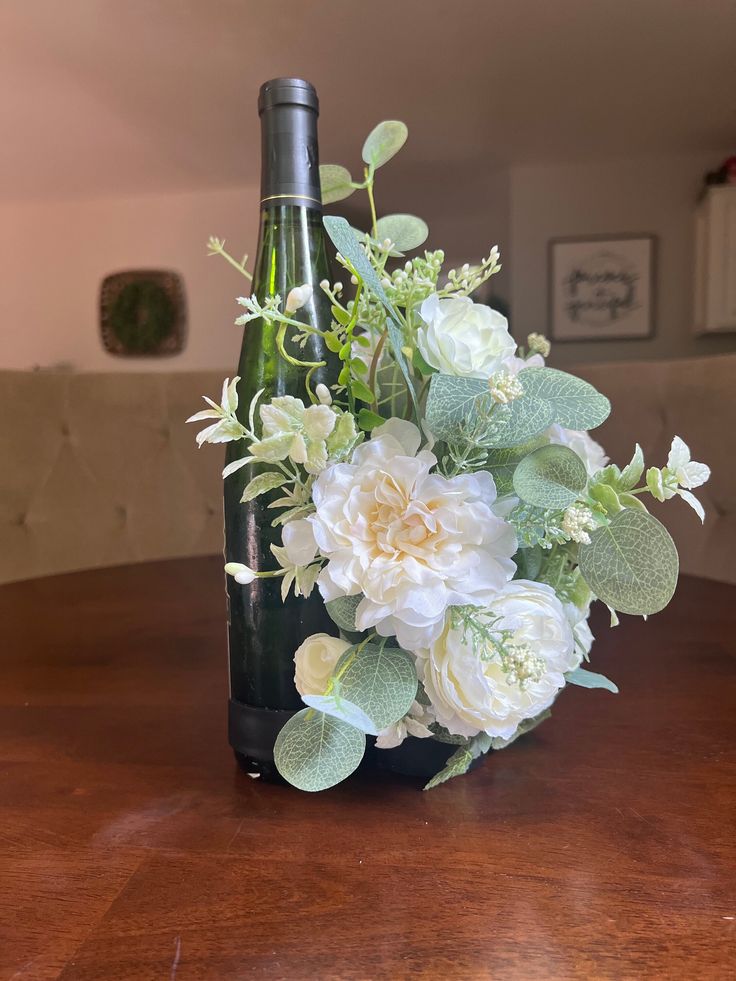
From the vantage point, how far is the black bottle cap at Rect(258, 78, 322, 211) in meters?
0.39

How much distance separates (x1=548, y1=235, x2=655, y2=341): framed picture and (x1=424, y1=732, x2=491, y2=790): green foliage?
3150 mm

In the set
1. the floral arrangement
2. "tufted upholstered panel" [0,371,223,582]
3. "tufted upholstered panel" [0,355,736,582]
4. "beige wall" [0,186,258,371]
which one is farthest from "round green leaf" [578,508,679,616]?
"beige wall" [0,186,258,371]

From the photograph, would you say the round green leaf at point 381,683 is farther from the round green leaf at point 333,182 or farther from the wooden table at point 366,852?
the round green leaf at point 333,182

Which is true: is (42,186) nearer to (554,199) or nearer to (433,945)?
(554,199)

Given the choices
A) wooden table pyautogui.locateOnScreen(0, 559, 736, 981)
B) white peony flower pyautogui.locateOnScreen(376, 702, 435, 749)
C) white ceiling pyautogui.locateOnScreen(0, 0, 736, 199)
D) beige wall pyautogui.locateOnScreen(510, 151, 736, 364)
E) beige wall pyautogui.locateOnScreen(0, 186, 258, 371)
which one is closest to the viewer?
wooden table pyautogui.locateOnScreen(0, 559, 736, 981)

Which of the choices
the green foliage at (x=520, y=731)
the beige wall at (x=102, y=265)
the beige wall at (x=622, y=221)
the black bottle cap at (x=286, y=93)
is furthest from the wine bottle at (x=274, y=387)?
the beige wall at (x=102, y=265)

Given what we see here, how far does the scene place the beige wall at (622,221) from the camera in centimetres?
314

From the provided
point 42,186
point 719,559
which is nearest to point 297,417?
point 719,559

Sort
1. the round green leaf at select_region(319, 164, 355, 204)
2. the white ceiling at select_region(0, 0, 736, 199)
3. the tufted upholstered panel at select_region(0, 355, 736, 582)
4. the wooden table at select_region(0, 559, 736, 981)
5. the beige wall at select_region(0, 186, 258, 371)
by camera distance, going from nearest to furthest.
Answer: the wooden table at select_region(0, 559, 736, 981) → the round green leaf at select_region(319, 164, 355, 204) → the tufted upholstered panel at select_region(0, 355, 736, 582) → the white ceiling at select_region(0, 0, 736, 199) → the beige wall at select_region(0, 186, 258, 371)

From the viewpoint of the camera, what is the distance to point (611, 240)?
3209mm

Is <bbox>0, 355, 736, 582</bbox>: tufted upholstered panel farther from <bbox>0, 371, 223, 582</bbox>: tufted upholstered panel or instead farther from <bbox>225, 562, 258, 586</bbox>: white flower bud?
<bbox>225, 562, 258, 586</bbox>: white flower bud

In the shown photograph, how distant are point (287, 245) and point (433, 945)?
0.39m

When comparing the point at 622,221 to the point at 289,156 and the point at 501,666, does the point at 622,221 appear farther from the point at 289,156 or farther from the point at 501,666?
the point at 501,666

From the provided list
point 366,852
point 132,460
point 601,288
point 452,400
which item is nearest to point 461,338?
point 452,400
